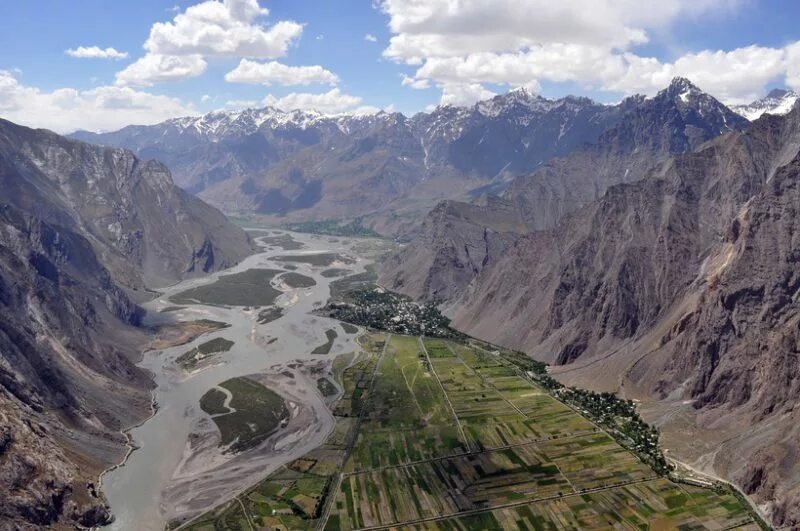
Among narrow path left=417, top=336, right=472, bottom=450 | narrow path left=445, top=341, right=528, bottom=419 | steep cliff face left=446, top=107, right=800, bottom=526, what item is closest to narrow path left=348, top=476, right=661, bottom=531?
steep cliff face left=446, top=107, right=800, bottom=526

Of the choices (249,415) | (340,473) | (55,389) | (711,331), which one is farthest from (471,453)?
(55,389)

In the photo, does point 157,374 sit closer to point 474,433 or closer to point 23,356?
point 23,356

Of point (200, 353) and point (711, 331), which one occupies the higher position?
point (711, 331)

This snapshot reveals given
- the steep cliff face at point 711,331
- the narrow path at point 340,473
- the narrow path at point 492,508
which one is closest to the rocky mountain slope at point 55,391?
the narrow path at point 340,473

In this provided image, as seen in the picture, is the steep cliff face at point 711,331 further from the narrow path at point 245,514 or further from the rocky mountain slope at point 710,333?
the narrow path at point 245,514

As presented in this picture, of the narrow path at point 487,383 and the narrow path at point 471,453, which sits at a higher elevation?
the narrow path at point 487,383

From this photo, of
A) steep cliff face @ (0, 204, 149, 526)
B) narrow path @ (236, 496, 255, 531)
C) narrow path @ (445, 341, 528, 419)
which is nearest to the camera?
steep cliff face @ (0, 204, 149, 526)

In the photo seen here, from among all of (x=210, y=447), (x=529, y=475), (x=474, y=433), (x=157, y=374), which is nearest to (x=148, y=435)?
(x=210, y=447)

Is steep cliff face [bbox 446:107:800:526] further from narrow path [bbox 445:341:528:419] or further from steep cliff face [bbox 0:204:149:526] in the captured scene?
steep cliff face [bbox 0:204:149:526]

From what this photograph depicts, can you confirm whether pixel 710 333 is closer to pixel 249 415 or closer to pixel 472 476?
pixel 472 476
